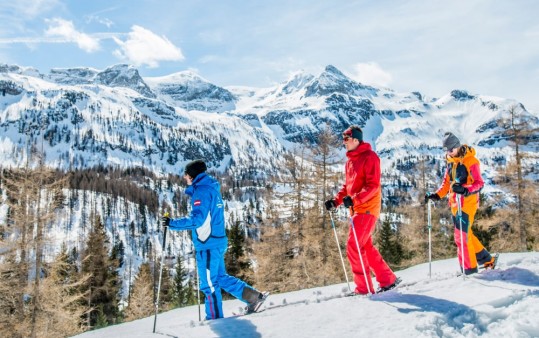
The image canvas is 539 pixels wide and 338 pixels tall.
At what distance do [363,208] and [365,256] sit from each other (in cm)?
76

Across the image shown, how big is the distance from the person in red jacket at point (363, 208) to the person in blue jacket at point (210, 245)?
1.49 metres

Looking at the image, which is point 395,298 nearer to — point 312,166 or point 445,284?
point 445,284

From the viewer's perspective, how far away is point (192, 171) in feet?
19.1

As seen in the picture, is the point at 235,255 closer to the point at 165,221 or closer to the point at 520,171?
the point at 520,171

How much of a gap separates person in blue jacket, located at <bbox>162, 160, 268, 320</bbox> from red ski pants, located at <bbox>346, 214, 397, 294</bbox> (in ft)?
4.67

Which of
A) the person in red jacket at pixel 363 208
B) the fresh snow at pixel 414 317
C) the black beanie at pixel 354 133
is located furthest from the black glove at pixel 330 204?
the fresh snow at pixel 414 317

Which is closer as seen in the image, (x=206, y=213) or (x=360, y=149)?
(x=206, y=213)

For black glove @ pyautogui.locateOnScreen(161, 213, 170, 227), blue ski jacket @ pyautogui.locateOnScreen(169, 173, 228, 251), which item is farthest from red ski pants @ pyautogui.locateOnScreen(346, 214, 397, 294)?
black glove @ pyautogui.locateOnScreen(161, 213, 170, 227)

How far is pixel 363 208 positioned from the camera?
6008mm

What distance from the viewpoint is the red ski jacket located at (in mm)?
5871

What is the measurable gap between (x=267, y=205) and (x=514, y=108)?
545 inches

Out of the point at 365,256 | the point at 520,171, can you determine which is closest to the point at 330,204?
the point at 365,256

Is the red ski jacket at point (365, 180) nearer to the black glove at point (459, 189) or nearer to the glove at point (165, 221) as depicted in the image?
the black glove at point (459, 189)

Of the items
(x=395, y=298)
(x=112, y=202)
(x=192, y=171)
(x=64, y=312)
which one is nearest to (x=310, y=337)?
(x=395, y=298)
